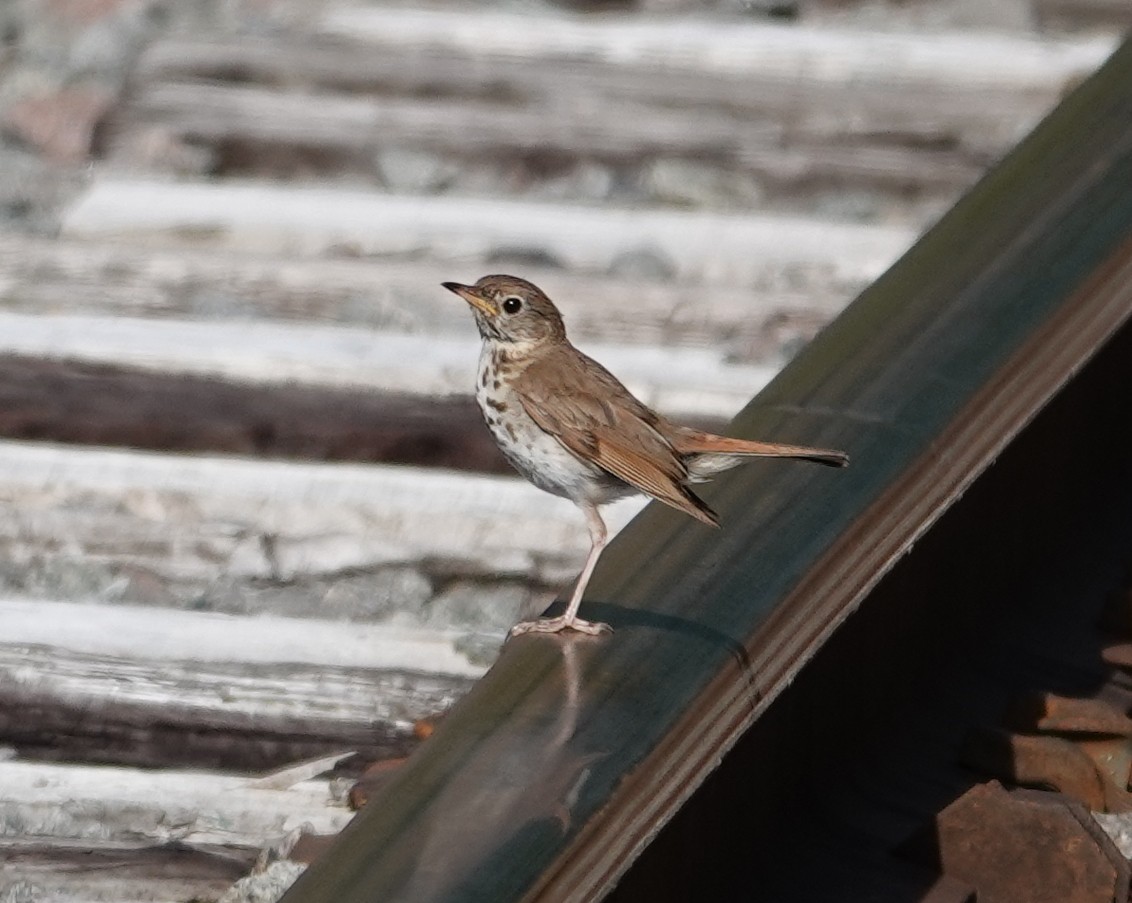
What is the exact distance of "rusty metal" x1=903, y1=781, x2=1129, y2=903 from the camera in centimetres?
282

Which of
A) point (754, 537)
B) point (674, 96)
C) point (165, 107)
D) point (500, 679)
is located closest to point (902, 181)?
point (674, 96)

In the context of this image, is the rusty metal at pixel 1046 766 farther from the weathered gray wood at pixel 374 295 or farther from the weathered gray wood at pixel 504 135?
the weathered gray wood at pixel 504 135

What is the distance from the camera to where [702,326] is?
4621mm

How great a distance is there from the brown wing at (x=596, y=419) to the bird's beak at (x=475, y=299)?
0.38 feet

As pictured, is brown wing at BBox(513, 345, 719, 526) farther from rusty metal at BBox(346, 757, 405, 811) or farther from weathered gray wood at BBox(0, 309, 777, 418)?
weathered gray wood at BBox(0, 309, 777, 418)

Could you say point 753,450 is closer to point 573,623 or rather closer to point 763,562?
point 763,562

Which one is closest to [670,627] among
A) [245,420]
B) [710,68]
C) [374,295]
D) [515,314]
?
[515,314]

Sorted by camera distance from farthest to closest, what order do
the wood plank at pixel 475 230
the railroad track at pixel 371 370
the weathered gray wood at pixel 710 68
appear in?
the weathered gray wood at pixel 710 68
the wood plank at pixel 475 230
the railroad track at pixel 371 370

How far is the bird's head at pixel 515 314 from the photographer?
3703mm

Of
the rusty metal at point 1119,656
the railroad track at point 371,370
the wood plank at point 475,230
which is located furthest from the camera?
the wood plank at point 475,230

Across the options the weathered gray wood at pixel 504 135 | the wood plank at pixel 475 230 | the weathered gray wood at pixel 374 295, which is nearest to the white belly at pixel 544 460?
the weathered gray wood at pixel 374 295

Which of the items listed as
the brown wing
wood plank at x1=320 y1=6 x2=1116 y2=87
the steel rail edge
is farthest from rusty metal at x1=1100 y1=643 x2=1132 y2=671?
wood plank at x1=320 y1=6 x2=1116 y2=87

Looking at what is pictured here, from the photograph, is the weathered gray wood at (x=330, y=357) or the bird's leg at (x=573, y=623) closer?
the bird's leg at (x=573, y=623)

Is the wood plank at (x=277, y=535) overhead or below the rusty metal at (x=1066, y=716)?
below
